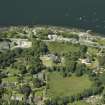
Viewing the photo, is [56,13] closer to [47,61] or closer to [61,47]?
[61,47]

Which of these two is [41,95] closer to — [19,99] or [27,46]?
[19,99]

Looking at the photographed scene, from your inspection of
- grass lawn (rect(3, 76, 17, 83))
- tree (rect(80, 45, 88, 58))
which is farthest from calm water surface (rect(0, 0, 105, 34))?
grass lawn (rect(3, 76, 17, 83))

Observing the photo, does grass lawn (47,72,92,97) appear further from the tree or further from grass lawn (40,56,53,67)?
the tree

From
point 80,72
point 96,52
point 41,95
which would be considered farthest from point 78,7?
point 41,95

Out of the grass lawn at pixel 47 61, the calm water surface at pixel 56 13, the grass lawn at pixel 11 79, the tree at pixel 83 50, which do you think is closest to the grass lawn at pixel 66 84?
the grass lawn at pixel 47 61

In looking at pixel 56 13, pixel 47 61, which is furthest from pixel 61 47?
pixel 56 13

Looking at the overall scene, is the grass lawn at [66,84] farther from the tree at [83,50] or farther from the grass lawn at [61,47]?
the grass lawn at [61,47]
